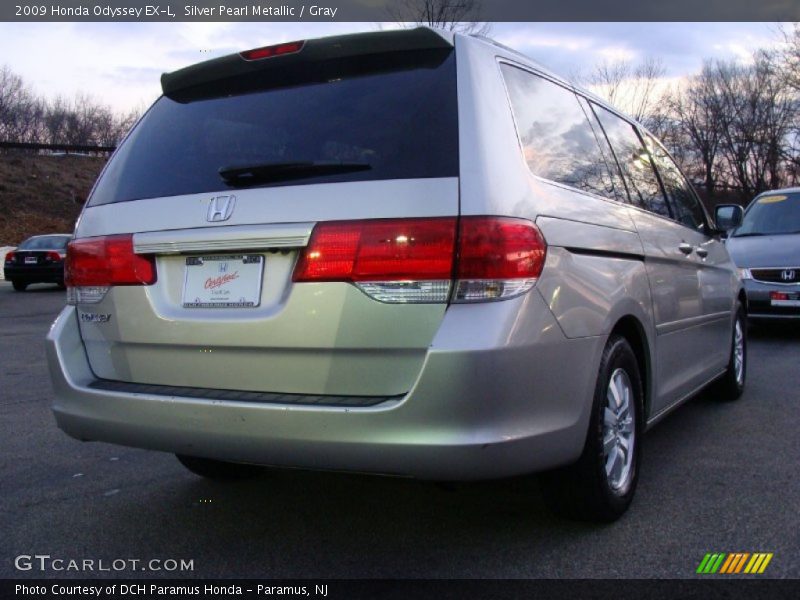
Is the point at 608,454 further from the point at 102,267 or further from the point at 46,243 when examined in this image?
the point at 46,243

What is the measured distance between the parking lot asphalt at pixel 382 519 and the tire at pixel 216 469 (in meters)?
0.05

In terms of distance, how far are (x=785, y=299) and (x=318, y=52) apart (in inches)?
293

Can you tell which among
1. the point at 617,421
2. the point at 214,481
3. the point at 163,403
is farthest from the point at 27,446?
the point at 617,421

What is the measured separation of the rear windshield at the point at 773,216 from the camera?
9.70 meters

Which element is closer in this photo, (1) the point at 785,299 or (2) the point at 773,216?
(1) the point at 785,299

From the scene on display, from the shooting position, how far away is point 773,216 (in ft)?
32.5

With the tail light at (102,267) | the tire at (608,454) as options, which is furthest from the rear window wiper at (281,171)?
the tire at (608,454)

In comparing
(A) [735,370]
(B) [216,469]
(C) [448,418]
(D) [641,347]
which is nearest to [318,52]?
(C) [448,418]

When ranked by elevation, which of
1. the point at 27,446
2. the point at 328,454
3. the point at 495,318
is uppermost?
the point at 495,318

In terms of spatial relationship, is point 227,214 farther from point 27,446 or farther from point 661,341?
point 27,446

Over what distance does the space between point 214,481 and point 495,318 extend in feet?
6.63

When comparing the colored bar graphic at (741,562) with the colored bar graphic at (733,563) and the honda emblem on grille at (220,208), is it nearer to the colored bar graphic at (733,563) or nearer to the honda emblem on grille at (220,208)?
the colored bar graphic at (733,563)

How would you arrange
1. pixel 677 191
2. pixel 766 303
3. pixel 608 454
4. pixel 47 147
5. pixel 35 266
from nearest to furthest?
pixel 608 454 < pixel 677 191 < pixel 766 303 < pixel 35 266 < pixel 47 147

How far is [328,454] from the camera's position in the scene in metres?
2.50
